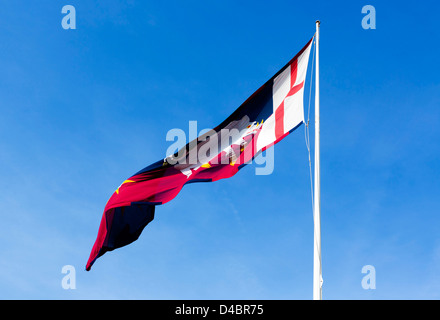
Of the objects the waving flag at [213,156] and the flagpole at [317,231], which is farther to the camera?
the waving flag at [213,156]

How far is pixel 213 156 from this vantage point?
1808 cm

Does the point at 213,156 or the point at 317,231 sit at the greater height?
the point at 213,156

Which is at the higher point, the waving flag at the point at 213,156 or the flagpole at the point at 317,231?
the waving flag at the point at 213,156

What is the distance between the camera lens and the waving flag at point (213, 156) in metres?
17.4

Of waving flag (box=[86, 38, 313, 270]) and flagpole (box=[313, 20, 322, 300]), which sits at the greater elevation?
waving flag (box=[86, 38, 313, 270])

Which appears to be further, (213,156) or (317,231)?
(213,156)

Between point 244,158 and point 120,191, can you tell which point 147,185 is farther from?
point 244,158

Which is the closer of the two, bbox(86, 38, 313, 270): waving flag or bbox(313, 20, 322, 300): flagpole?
bbox(313, 20, 322, 300): flagpole

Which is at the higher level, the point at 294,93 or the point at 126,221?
the point at 294,93

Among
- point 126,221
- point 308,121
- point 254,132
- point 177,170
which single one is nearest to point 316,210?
point 308,121

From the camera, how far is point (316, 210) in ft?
47.8

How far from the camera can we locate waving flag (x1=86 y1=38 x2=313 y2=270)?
57.0 ft
